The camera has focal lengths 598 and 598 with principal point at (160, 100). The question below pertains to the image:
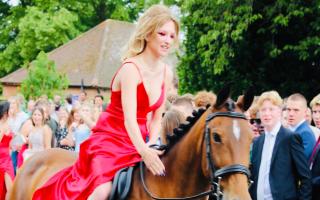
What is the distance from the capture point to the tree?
799 inches

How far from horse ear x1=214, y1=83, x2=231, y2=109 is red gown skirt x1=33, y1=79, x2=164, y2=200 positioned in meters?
0.82

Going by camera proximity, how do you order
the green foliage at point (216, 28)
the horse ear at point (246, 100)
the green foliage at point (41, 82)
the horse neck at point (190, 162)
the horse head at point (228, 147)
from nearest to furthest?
the horse head at point (228, 147) < the horse ear at point (246, 100) < the horse neck at point (190, 162) < the green foliage at point (216, 28) < the green foliage at point (41, 82)

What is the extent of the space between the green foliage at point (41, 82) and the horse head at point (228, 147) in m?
26.6

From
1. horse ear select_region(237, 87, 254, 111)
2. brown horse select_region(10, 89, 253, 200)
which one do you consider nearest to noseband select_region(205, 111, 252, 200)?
brown horse select_region(10, 89, 253, 200)

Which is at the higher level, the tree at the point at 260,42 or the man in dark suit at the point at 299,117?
the tree at the point at 260,42

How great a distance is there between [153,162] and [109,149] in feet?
1.77

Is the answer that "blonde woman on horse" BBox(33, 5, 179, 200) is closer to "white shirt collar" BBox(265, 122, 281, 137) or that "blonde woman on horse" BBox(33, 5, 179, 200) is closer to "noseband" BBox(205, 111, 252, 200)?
"noseband" BBox(205, 111, 252, 200)

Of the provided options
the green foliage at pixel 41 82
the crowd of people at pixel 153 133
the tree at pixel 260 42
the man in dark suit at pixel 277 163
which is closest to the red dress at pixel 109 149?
the crowd of people at pixel 153 133

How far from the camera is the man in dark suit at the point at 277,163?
7109 millimetres

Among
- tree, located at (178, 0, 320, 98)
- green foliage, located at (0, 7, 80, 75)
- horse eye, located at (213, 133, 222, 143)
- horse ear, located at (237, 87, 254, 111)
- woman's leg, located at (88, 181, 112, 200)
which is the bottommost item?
woman's leg, located at (88, 181, 112, 200)

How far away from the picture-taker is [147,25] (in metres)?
5.11

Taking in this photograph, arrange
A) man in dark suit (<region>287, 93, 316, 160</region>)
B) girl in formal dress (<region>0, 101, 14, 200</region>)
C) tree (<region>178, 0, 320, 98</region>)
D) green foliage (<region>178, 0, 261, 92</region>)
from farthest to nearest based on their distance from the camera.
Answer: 1. green foliage (<region>178, 0, 261, 92</region>)
2. tree (<region>178, 0, 320, 98</region>)
3. girl in formal dress (<region>0, 101, 14, 200</region>)
4. man in dark suit (<region>287, 93, 316, 160</region>)

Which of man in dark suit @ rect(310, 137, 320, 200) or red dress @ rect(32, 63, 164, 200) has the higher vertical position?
red dress @ rect(32, 63, 164, 200)

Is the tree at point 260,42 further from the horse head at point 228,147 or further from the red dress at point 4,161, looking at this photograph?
the horse head at point 228,147
